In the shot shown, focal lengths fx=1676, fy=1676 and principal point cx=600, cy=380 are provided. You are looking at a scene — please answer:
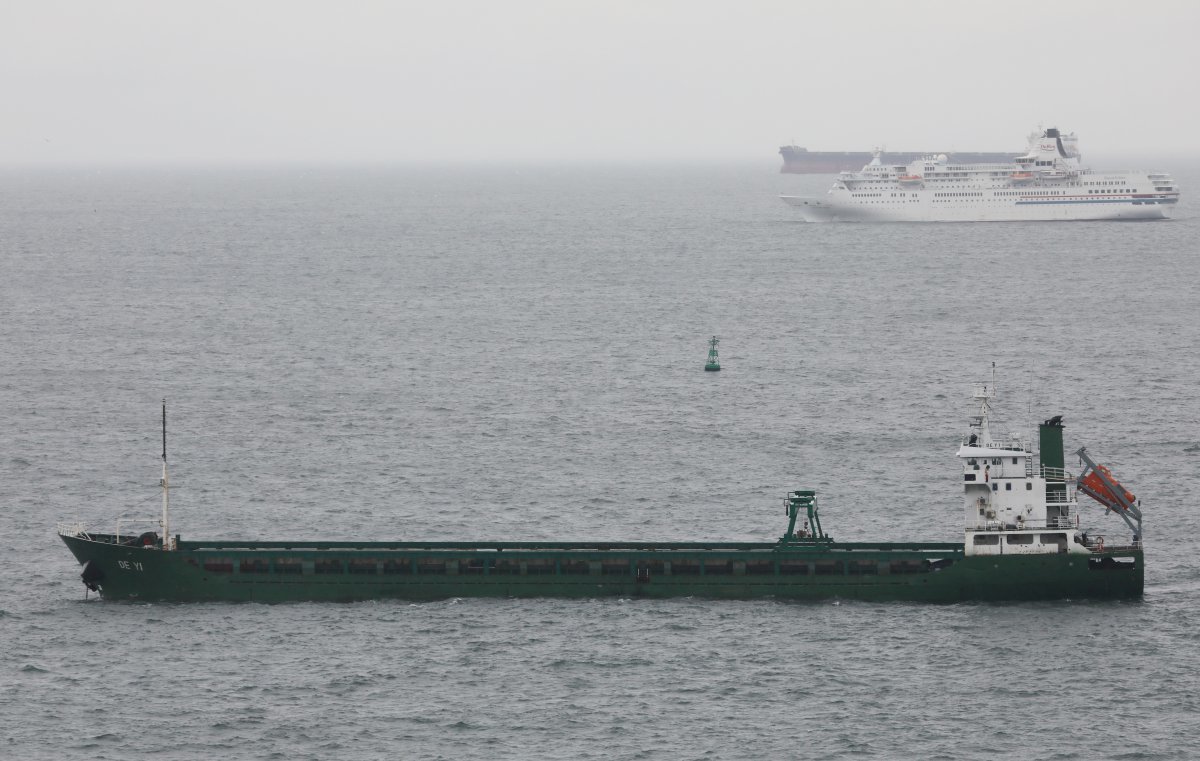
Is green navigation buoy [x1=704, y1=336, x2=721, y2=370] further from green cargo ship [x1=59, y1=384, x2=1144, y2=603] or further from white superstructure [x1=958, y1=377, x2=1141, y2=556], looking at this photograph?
white superstructure [x1=958, y1=377, x2=1141, y2=556]

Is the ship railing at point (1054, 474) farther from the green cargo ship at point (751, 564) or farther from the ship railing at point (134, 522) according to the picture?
the ship railing at point (134, 522)

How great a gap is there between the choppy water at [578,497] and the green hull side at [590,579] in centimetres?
96

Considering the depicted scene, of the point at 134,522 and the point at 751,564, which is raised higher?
the point at 134,522

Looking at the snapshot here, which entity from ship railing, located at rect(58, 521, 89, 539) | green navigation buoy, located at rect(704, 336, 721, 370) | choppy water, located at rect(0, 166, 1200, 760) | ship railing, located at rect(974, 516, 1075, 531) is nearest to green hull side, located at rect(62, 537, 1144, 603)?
ship railing, located at rect(58, 521, 89, 539)

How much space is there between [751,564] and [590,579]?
6.82 meters

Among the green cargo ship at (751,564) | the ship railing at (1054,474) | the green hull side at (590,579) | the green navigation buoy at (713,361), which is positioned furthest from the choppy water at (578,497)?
the ship railing at (1054,474)

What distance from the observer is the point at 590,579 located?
233ft

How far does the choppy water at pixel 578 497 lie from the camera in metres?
57.9

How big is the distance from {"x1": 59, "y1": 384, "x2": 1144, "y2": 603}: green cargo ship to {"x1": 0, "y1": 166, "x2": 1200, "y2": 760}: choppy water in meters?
1.10

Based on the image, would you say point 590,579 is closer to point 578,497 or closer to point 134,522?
A: point 578,497

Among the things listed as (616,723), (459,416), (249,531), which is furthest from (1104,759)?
(459,416)

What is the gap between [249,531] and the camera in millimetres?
81875

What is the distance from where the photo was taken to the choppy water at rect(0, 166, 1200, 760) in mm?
57906

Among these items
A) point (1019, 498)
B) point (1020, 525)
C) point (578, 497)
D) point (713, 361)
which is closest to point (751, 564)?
point (1020, 525)
